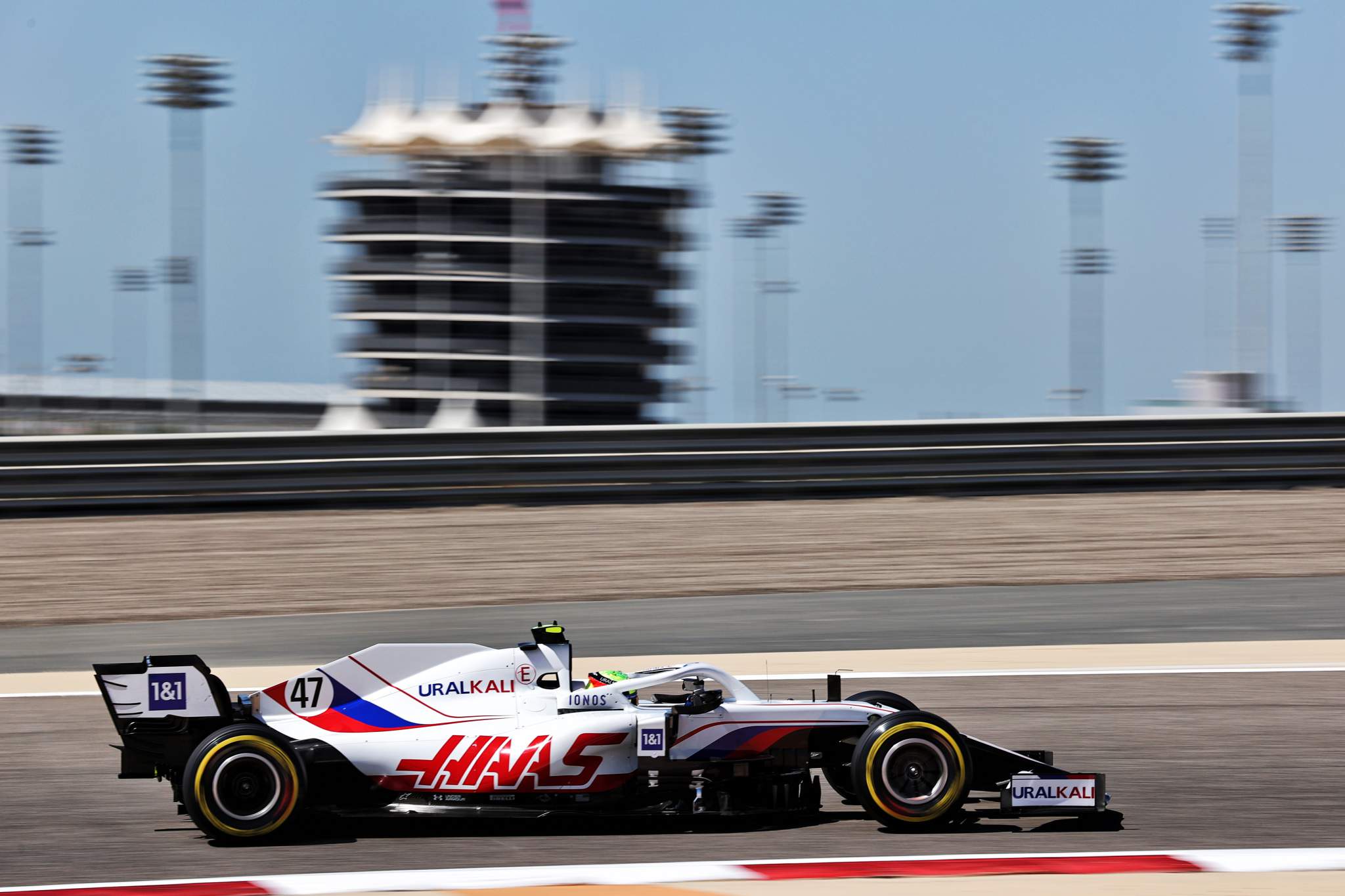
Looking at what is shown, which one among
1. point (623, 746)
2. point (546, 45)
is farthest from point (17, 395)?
point (623, 746)

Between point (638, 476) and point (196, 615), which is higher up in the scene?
point (638, 476)

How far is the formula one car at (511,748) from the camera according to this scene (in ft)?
19.8

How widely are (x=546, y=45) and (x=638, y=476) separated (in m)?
49.4

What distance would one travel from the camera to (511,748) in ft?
19.9

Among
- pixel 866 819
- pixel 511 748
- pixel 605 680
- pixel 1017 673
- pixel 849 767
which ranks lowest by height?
pixel 866 819

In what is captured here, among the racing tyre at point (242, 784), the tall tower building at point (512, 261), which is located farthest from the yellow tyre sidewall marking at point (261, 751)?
the tall tower building at point (512, 261)

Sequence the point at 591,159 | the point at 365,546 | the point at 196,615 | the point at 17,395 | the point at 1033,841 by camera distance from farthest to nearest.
Answer: the point at 17,395 < the point at 591,159 < the point at 365,546 < the point at 196,615 < the point at 1033,841

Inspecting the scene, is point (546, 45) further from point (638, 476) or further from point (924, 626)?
point (924, 626)

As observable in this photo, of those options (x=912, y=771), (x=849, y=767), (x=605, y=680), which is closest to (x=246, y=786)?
(x=605, y=680)

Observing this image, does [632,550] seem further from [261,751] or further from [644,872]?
[644,872]

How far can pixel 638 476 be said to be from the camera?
1502 centimetres

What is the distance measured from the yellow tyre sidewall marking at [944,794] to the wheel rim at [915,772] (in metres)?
0.04

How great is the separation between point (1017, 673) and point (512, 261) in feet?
164

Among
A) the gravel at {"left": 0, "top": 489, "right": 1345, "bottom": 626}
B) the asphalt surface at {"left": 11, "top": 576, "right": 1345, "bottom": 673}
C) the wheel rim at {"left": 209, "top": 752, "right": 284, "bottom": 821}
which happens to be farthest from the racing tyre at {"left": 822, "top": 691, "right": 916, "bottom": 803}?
the gravel at {"left": 0, "top": 489, "right": 1345, "bottom": 626}
